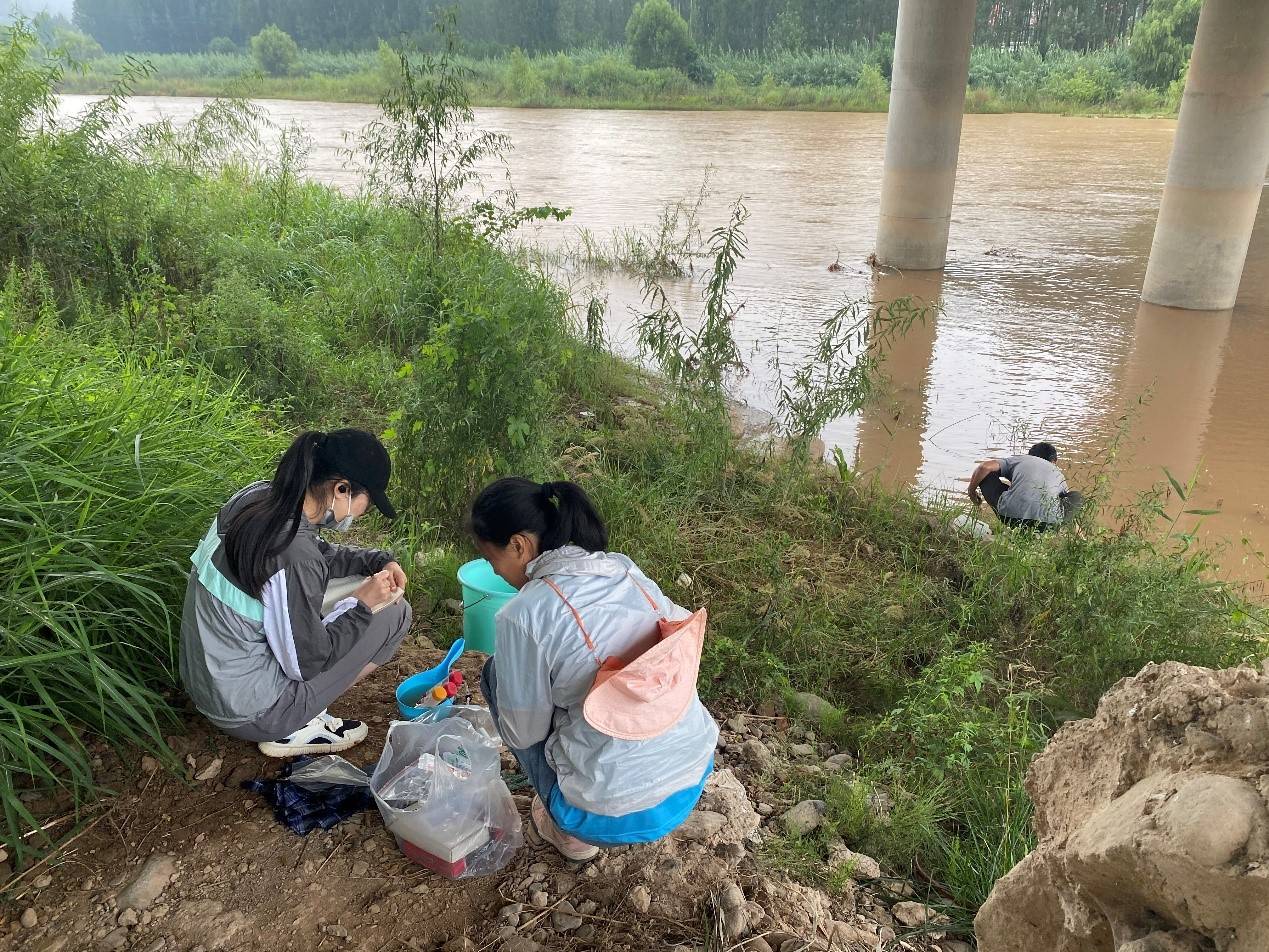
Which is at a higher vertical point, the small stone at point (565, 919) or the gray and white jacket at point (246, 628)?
the gray and white jacket at point (246, 628)

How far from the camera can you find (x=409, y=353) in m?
6.39

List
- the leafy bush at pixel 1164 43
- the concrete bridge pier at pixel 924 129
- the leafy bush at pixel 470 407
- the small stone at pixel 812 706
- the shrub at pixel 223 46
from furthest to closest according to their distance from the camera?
1. the shrub at pixel 223 46
2. the leafy bush at pixel 1164 43
3. the concrete bridge pier at pixel 924 129
4. the leafy bush at pixel 470 407
5. the small stone at pixel 812 706

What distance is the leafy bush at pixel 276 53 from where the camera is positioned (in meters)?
39.0

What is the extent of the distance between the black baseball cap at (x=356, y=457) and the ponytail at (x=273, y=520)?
40mm

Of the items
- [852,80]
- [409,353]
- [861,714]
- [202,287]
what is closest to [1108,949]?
[861,714]

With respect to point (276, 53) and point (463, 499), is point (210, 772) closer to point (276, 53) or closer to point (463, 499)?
point (463, 499)

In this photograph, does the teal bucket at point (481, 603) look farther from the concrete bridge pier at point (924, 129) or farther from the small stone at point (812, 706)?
the concrete bridge pier at point (924, 129)

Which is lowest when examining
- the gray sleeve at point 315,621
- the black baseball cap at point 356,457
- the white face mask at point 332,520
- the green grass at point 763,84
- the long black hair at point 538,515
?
the gray sleeve at point 315,621

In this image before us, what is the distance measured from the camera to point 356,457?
8.07ft

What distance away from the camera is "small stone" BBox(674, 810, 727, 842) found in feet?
8.39

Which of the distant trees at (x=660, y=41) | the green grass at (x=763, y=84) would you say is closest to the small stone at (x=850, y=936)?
the green grass at (x=763, y=84)

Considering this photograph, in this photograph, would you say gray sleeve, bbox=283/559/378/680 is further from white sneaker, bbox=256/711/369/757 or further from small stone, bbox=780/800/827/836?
small stone, bbox=780/800/827/836

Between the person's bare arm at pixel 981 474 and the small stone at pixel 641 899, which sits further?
the person's bare arm at pixel 981 474

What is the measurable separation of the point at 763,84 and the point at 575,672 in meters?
34.8
